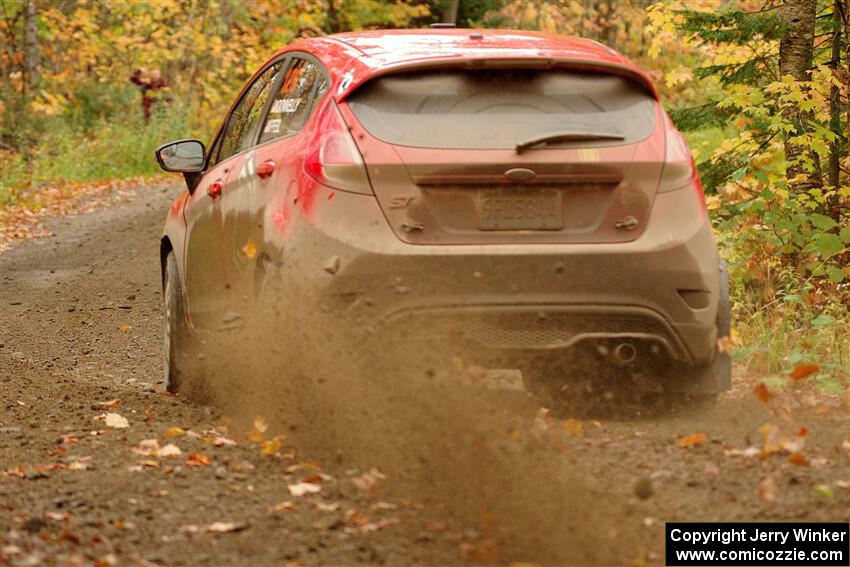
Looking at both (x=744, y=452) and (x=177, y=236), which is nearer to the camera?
(x=744, y=452)

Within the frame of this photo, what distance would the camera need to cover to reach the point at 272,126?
21.2 ft

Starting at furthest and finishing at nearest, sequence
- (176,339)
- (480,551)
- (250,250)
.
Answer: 1. (176,339)
2. (250,250)
3. (480,551)

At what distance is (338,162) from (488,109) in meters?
0.68

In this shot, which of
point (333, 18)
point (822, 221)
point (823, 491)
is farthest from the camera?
point (333, 18)

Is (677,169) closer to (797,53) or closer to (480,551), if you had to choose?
(480,551)

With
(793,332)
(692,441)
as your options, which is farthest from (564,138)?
(793,332)

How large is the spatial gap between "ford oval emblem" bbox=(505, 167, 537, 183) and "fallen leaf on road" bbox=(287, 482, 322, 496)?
148 centimetres

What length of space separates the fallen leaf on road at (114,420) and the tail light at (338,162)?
1648 millimetres

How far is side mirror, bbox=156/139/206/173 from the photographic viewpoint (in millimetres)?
7297

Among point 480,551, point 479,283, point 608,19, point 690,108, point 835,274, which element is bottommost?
point 608,19

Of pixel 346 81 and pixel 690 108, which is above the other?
pixel 346 81

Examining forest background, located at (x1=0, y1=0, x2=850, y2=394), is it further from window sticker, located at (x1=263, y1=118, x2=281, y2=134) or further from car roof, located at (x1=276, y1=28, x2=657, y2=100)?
window sticker, located at (x1=263, y1=118, x2=281, y2=134)

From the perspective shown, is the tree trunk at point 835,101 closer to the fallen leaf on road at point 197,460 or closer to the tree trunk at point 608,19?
the fallen leaf on road at point 197,460

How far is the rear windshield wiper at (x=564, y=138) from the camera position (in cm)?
542
